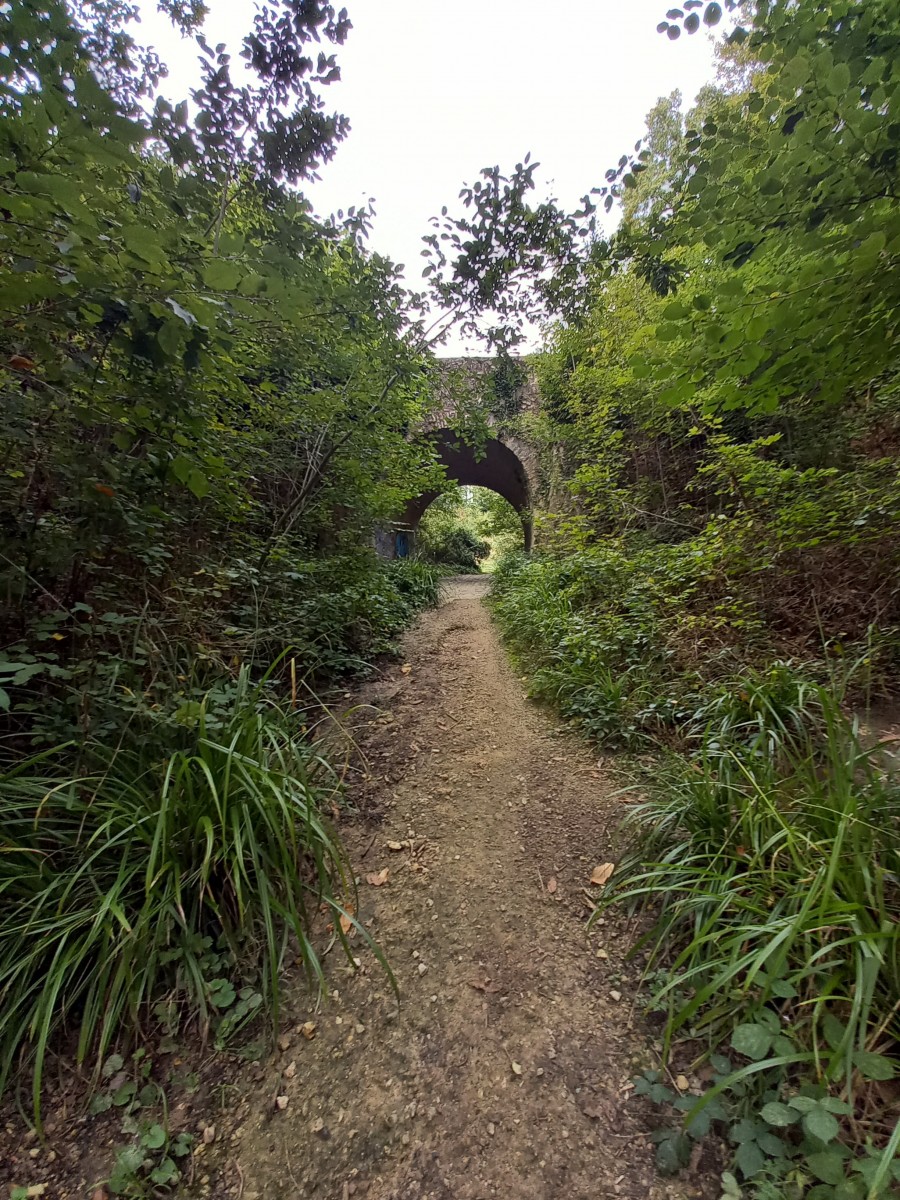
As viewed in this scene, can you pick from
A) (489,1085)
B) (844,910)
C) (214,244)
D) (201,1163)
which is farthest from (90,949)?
(214,244)

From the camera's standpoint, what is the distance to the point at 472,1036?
4.45 ft

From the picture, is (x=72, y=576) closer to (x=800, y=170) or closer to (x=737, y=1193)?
(x=737, y=1193)

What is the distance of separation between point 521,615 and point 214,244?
4.45m

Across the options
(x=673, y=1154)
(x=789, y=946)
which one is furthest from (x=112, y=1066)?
(x=789, y=946)

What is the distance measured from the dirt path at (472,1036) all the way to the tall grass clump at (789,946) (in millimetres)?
220

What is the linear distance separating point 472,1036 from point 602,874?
820 mm

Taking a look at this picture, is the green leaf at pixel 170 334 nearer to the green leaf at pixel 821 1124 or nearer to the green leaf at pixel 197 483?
the green leaf at pixel 197 483

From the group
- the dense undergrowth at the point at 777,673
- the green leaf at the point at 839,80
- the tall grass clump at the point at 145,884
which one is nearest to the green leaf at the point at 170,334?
the tall grass clump at the point at 145,884

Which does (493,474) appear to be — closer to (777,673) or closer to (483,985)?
(777,673)

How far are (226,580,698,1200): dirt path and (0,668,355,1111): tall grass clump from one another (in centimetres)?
25

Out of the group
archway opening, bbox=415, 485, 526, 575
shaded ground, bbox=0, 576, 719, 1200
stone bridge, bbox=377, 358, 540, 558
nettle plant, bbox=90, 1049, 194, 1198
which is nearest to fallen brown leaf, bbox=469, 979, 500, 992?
shaded ground, bbox=0, 576, 719, 1200

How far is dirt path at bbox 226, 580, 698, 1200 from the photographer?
3.53 feet

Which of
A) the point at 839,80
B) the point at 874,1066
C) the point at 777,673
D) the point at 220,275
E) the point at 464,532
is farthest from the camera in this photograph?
the point at 464,532

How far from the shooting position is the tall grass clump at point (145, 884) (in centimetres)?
129
